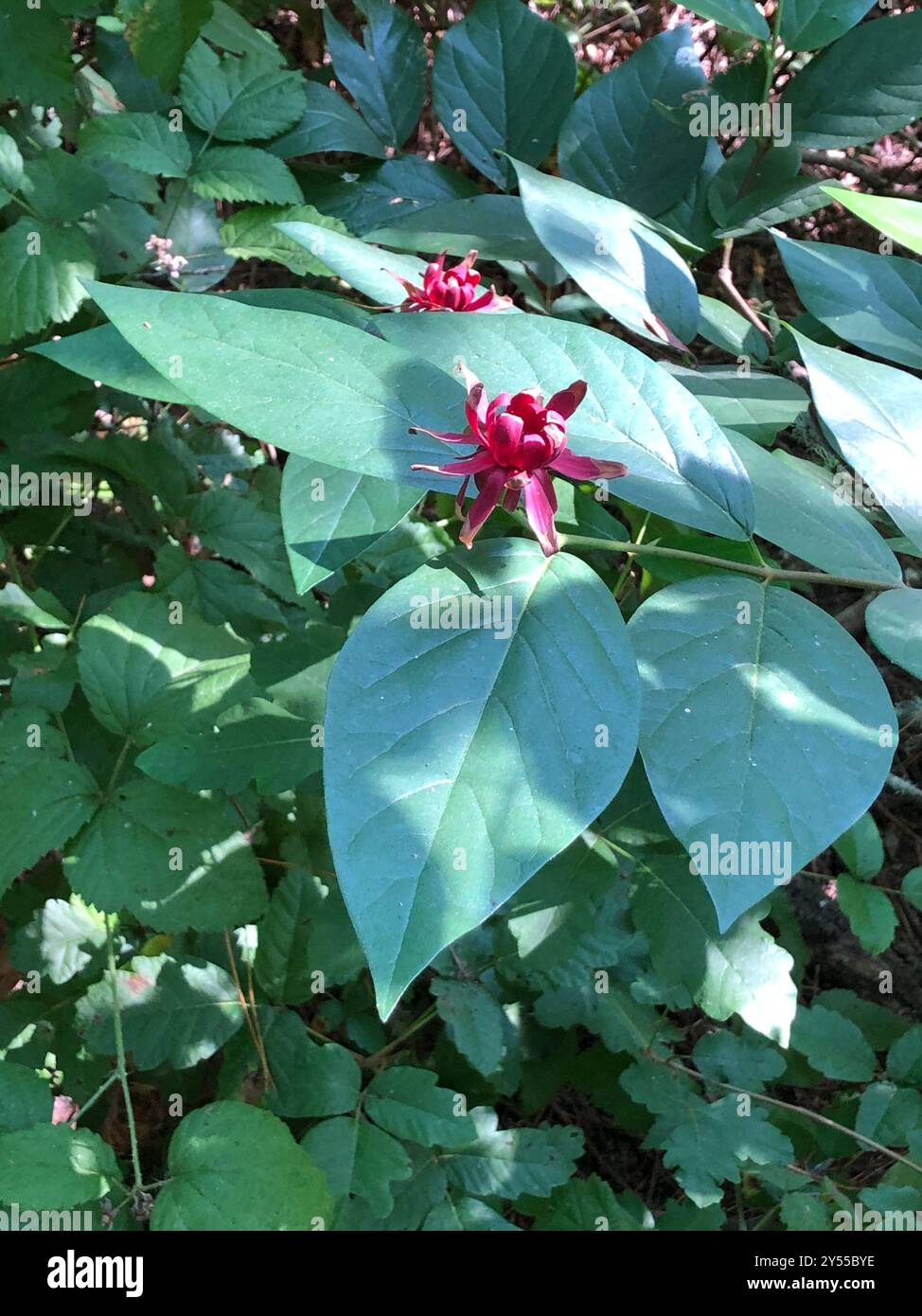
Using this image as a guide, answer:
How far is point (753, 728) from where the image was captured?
642mm

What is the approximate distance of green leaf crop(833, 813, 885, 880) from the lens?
4.90ft

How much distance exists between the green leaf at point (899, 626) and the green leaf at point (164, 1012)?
1117mm

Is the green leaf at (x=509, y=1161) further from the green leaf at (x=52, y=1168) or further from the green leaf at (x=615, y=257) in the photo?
the green leaf at (x=615, y=257)

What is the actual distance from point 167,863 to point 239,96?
126cm

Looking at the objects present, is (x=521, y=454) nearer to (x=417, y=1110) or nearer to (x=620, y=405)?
(x=620, y=405)

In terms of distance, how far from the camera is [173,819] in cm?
135

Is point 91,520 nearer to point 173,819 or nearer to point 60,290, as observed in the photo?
point 60,290

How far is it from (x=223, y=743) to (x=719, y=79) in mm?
1128

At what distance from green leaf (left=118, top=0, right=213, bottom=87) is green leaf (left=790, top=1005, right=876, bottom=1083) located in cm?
186

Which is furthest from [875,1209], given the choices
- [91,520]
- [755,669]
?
[91,520]

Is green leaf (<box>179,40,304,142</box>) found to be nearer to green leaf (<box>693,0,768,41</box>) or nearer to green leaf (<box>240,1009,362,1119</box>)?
green leaf (<box>693,0,768,41</box>)

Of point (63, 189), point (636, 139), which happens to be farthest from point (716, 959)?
point (63, 189)

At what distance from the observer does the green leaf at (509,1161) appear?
1430 mm

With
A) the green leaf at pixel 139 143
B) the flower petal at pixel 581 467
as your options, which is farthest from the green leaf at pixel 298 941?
the green leaf at pixel 139 143
